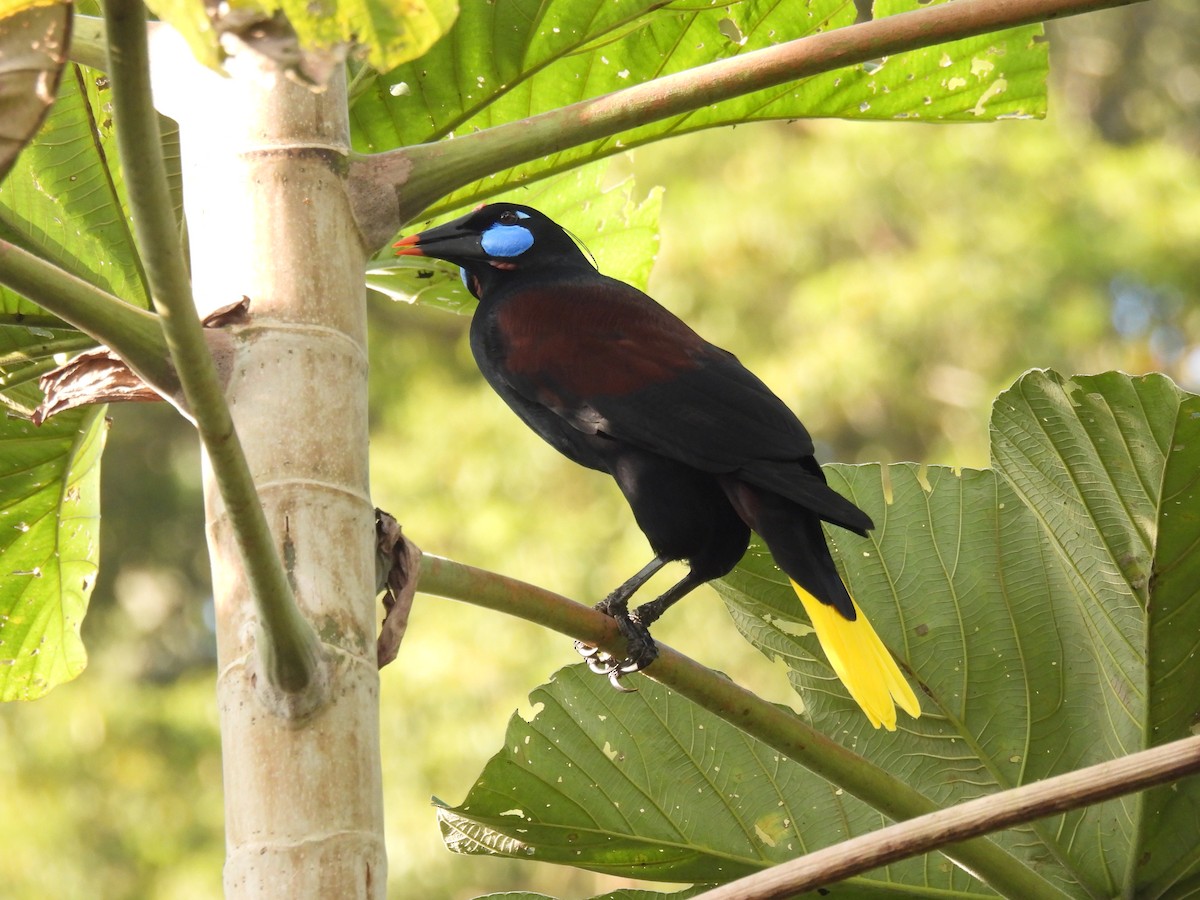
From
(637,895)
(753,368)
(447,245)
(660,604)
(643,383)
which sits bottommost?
(637,895)

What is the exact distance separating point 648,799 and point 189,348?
958 millimetres

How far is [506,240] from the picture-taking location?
2180 millimetres

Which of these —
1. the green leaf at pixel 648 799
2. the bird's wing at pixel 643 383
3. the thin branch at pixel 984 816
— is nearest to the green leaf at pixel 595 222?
the bird's wing at pixel 643 383

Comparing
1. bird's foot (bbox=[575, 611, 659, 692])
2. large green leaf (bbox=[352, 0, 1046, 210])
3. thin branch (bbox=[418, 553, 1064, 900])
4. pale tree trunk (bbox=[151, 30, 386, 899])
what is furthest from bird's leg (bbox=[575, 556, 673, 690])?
large green leaf (bbox=[352, 0, 1046, 210])

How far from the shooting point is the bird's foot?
142 cm

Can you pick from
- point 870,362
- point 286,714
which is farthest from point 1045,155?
point 286,714

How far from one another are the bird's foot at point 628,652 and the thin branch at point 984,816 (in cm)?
36

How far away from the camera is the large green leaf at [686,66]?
1.60m

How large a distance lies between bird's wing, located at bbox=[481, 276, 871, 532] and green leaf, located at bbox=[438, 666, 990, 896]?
0.31 m

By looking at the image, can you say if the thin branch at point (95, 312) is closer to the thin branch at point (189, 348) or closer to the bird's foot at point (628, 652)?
the thin branch at point (189, 348)

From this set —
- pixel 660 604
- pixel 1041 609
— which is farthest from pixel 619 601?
pixel 1041 609

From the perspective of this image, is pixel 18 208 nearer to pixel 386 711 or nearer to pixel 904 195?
pixel 386 711

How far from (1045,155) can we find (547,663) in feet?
12.4

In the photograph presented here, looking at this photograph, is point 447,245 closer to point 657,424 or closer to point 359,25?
point 657,424
